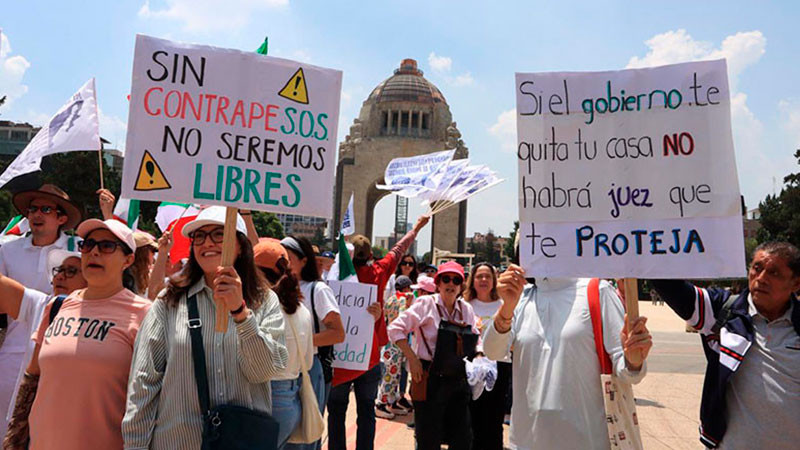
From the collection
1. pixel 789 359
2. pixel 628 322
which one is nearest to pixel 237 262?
pixel 628 322

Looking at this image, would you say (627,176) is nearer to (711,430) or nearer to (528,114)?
(528,114)

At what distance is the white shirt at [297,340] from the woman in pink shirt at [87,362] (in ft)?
2.52

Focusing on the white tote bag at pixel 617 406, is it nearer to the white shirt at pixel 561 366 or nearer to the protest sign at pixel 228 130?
the white shirt at pixel 561 366

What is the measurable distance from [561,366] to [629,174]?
1138mm

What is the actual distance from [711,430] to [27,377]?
3.67 m

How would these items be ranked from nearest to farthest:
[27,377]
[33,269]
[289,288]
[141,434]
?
[141,434] → [27,377] → [289,288] → [33,269]

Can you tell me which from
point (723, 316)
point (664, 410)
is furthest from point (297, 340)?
point (664, 410)

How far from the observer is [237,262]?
3154mm

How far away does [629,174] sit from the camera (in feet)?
10.4

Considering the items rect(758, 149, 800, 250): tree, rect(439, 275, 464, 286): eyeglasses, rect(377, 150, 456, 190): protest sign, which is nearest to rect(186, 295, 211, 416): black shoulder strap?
rect(439, 275, 464, 286): eyeglasses

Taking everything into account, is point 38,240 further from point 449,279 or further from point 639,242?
point 639,242

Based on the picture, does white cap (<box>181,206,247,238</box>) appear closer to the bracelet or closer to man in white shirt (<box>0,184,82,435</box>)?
the bracelet

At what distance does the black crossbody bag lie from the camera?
2.62 metres

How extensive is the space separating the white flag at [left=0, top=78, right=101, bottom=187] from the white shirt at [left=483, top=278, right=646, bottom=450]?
4094mm
